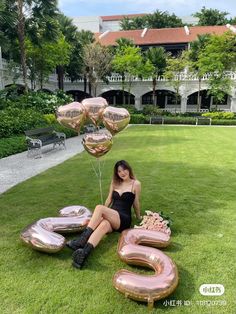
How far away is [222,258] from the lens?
12.5 ft

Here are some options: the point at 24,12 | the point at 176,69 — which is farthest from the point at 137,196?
the point at 176,69

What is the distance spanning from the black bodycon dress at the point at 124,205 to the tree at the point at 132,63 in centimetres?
2726

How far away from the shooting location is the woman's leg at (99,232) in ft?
12.3

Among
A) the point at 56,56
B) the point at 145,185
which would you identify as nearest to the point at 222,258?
the point at 145,185

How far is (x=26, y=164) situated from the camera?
30.6 feet

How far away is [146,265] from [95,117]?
2202 millimetres

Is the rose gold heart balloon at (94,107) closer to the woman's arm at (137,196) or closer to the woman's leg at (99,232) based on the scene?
the woman's arm at (137,196)

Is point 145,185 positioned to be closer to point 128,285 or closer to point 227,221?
point 227,221

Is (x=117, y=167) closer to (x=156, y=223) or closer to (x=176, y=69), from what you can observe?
(x=156, y=223)

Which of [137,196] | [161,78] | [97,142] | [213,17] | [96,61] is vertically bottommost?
[137,196]

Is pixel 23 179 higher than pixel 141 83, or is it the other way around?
pixel 141 83

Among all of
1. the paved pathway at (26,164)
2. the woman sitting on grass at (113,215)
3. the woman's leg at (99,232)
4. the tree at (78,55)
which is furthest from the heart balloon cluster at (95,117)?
the tree at (78,55)

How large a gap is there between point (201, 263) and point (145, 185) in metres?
3.29

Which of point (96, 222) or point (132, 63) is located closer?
point (96, 222)
